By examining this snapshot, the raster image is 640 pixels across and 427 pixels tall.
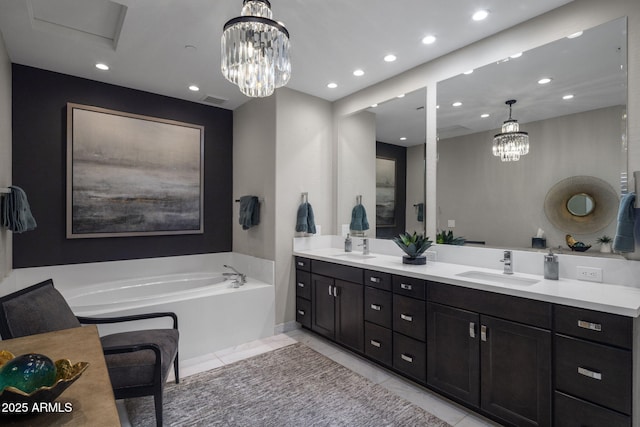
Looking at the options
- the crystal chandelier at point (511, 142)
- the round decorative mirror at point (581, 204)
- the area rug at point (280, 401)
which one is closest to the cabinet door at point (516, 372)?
the area rug at point (280, 401)

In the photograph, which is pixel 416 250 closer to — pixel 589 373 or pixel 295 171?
pixel 589 373

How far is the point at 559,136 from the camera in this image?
2.29m

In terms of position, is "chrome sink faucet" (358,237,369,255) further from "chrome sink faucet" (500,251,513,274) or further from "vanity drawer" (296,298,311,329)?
"chrome sink faucet" (500,251,513,274)

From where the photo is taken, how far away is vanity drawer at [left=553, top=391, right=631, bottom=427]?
1581mm

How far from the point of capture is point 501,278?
238 centimetres

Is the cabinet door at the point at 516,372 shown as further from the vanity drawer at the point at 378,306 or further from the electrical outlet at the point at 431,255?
the electrical outlet at the point at 431,255

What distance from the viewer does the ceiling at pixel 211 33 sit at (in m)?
2.25

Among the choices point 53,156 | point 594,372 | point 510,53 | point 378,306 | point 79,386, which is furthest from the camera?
point 53,156

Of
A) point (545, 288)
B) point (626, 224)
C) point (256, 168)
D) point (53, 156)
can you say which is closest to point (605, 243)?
point (626, 224)

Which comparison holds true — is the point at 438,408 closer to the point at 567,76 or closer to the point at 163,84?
the point at 567,76

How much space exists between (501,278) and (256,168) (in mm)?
2782

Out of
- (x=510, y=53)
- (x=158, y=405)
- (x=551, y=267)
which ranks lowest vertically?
(x=158, y=405)

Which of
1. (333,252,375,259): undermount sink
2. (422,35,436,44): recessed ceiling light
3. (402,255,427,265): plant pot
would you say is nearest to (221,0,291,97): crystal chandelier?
(422,35,436,44): recessed ceiling light

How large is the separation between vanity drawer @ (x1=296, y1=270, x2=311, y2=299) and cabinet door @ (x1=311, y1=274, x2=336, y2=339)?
7 centimetres
